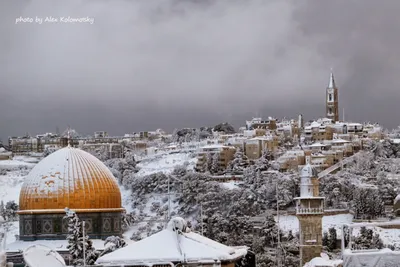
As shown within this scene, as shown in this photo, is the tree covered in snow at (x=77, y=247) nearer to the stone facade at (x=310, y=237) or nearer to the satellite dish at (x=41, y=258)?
the satellite dish at (x=41, y=258)

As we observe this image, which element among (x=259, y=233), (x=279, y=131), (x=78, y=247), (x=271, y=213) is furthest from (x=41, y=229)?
(x=279, y=131)

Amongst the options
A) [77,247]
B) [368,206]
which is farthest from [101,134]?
[77,247]

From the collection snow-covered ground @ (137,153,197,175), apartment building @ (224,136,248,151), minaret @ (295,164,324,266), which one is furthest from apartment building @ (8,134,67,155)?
minaret @ (295,164,324,266)

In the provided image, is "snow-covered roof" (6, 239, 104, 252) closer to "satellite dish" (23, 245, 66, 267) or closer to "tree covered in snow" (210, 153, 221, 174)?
"satellite dish" (23, 245, 66, 267)

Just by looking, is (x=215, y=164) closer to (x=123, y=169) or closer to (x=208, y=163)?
(x=208, y=163)

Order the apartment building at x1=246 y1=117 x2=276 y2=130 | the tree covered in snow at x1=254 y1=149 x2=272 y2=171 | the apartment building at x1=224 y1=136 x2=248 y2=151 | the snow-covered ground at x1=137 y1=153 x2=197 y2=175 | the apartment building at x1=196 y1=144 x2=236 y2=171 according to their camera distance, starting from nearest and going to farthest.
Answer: the tree covered in snow at x1=254 y1=149 x2=272 y2=171 → the snow-covered ground at x1=137 y1=153 x2=197 y2=175 → the apartment building at x1=196 y1=144 x2=236 y2=171 → the apartment building at x1=224 y1=136 x2=248 y2=151 → the apartment building at x1=246 y1=117 x2=276 y2=130

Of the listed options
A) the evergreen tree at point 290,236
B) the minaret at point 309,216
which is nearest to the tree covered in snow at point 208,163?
the evergreen tree at point 290,236
